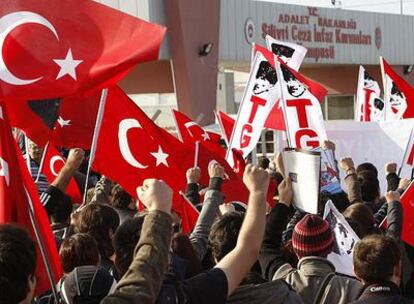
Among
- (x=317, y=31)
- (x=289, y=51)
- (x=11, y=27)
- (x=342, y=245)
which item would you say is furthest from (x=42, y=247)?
(x=317, y=31)

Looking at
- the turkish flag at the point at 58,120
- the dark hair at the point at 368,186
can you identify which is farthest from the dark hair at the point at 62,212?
the dark hair at the point at 368,186

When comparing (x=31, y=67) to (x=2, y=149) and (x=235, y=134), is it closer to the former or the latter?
(x=2, y=149)

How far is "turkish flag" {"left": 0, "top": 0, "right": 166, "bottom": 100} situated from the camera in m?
5.25

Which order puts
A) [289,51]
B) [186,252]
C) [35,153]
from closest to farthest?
[186,252], [35,153], [289,51]

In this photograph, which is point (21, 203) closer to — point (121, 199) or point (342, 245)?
point (342, 245)

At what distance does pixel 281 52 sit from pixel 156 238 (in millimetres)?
9280

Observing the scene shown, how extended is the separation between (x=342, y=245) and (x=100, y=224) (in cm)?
147

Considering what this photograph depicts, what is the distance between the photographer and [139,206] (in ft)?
26.1

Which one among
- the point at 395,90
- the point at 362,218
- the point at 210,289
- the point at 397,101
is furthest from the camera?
the point at 397,101

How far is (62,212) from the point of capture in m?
6.34

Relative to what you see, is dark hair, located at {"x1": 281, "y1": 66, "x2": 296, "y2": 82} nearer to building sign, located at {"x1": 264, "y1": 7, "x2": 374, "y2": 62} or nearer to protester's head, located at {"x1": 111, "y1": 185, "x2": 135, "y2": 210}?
protester's head, located at {"x1": 111, "y1": 185, "x2": 135, "y2": 210}

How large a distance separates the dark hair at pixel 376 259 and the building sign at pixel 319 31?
2286cm

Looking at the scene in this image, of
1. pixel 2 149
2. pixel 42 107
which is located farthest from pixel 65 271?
pixel 42 107

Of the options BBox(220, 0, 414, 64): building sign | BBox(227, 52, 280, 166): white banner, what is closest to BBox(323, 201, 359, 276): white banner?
BBox(227, 52, 280, 166): white banner
